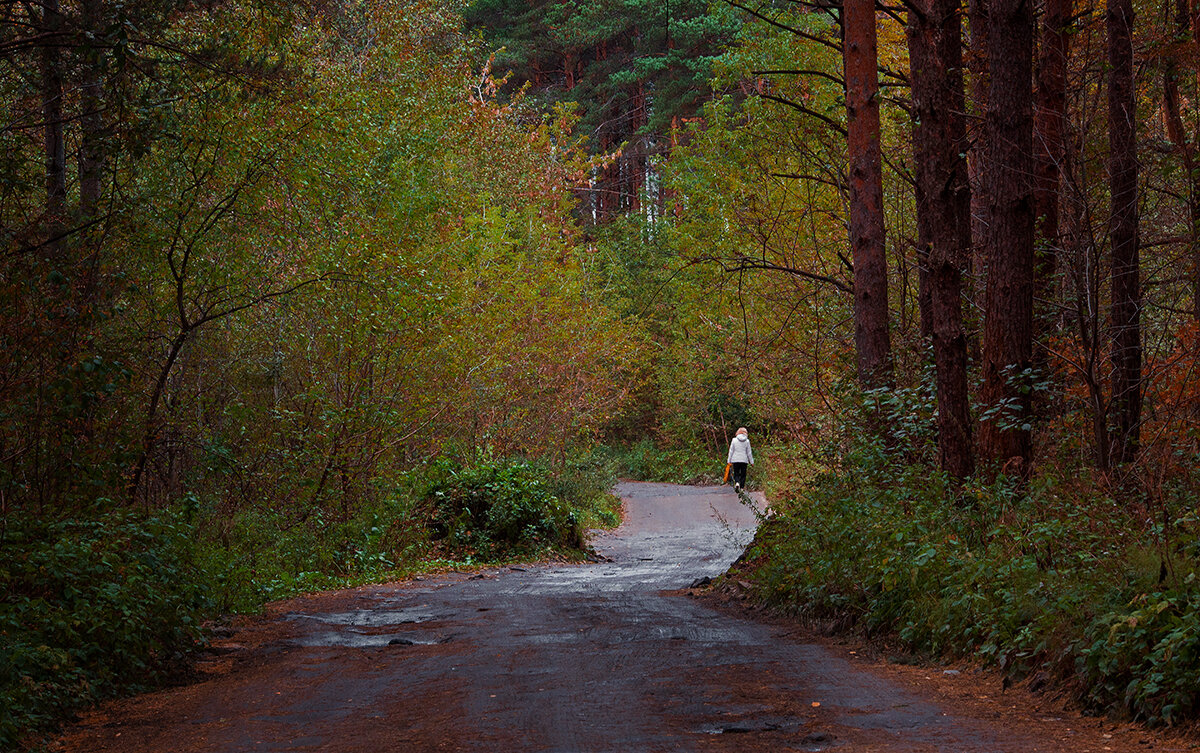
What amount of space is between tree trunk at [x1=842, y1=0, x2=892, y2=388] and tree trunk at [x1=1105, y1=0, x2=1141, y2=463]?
300cm

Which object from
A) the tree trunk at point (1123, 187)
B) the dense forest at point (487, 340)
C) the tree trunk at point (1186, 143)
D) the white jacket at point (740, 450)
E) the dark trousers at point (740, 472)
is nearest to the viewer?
the dense forest at point (487, 340)

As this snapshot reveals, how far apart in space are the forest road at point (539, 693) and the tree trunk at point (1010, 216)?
3021mm

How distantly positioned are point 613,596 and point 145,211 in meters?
6.96

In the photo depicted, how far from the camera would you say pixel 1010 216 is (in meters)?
10.6

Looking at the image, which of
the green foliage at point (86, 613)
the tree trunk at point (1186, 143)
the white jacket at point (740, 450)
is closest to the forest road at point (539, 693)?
the green foliage at point (86, 613)

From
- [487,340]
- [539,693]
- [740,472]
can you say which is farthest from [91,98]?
[740,472]

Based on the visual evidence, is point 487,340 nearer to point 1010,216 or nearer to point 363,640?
point 363,640

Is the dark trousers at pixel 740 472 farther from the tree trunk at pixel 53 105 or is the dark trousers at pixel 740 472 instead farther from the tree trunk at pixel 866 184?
the tree trunk at pixel 53 105

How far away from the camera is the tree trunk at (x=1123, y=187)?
10.8m

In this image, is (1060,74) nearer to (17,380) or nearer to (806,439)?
(806,439)

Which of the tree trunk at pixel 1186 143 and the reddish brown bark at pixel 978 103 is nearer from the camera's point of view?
the tree trunk at pixel 1186 143

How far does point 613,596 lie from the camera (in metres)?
12.8

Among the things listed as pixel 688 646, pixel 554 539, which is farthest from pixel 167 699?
pixel 554 539

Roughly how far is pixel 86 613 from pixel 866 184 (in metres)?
10.4
